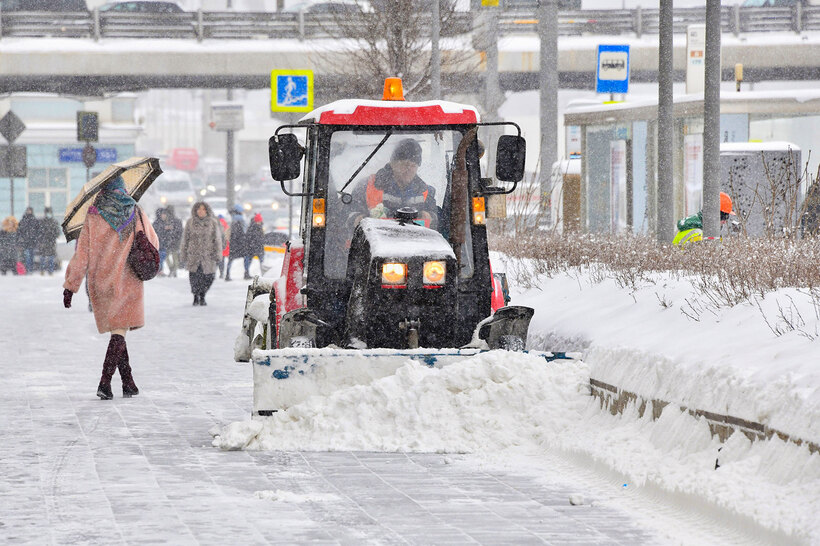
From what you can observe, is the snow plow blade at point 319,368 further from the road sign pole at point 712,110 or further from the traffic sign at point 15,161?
the traffic sign at point 15,161

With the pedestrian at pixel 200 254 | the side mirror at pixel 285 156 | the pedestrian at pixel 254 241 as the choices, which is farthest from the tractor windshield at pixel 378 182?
the pedestrian at pixel 254 241

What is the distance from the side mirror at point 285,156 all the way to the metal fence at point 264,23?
3267 centimetres

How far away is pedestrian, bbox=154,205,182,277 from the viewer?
3325cm

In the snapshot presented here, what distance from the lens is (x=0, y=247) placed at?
35.5 metres

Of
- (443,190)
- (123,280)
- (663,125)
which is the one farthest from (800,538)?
(663,125)

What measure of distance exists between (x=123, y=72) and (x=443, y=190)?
33.7 metres

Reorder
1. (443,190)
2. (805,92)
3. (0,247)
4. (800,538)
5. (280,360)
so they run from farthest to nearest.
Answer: (0,247) → (805,92) → (443,190) → (280,360) → (800,538)

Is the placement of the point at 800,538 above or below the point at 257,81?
below

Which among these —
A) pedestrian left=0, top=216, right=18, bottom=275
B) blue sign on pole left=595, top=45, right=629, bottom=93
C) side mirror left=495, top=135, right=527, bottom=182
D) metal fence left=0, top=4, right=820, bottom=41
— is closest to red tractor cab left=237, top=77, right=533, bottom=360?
side mirror left=495, top=135, right=527, bottom=182

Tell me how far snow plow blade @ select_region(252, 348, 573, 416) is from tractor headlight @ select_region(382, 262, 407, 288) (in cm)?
41

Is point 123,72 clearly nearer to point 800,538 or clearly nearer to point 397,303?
point 397,303

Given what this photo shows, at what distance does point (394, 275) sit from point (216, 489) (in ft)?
6.65

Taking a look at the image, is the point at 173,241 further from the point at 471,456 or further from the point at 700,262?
the point at 471,456

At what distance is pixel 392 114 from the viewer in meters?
9.95
